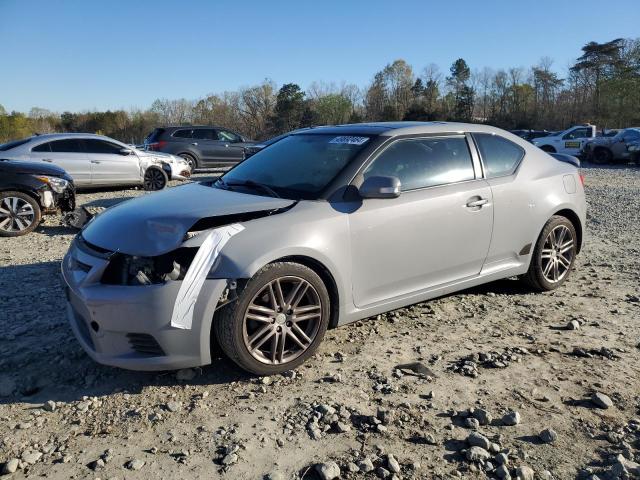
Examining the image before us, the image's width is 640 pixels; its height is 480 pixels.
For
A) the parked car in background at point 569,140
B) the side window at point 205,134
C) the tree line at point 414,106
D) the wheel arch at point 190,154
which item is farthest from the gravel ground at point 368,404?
the tree line at point 414,106

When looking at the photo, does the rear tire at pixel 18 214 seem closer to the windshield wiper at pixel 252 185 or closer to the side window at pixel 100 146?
the side window at pixel 100 146

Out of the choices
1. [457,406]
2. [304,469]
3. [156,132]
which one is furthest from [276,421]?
[156,132]

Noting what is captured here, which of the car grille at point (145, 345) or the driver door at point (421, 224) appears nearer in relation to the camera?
the car grille at point (145, 345)

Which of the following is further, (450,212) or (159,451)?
(450,212)

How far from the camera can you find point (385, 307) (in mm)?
3945

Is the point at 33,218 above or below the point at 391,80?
below

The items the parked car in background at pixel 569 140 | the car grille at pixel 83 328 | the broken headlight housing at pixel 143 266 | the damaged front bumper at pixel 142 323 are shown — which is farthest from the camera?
the parked car in background at pixel 569 140

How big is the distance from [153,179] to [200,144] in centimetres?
517

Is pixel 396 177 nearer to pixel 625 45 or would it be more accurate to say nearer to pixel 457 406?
pixel 457 406

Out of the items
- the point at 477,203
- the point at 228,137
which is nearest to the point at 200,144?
the point at 228,137

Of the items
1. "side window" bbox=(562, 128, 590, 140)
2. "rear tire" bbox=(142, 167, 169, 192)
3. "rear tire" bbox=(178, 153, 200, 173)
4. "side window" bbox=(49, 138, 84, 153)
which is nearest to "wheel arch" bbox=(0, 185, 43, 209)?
"side window" bbox=(49, 138, 84, 153)

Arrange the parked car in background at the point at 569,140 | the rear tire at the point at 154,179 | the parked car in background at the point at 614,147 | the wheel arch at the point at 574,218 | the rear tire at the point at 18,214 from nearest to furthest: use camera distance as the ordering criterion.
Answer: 1. the wheel arch at the point at 574,218
2. the rear tire at the point at 18,214
3. the rear tire at the point at 154,179
4. the parked car in background at the point at 614,147
5. the parked car in background at the point at 569,140

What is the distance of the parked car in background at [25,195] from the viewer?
25.6 feet

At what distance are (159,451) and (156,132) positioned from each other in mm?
16856
